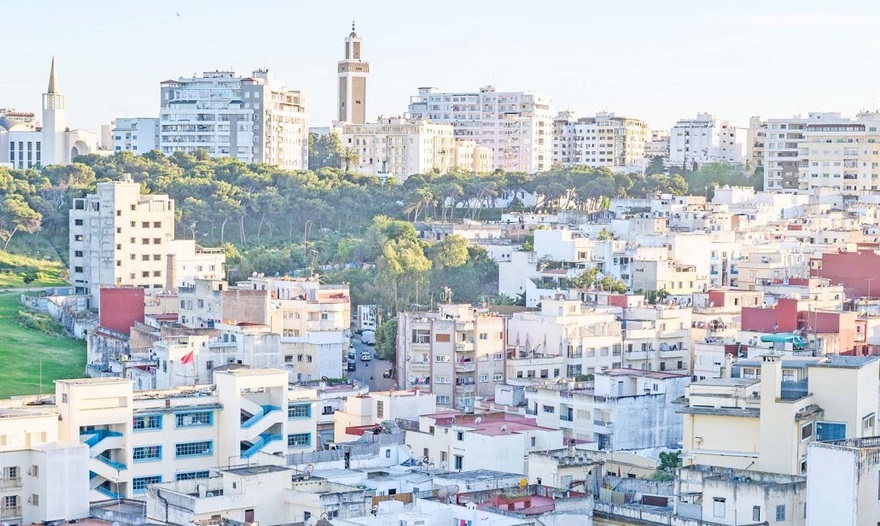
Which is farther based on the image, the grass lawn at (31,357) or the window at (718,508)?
the grass lawn at (31,357)

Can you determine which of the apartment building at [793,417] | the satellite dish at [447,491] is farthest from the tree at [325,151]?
the satellite dish at [447,491]

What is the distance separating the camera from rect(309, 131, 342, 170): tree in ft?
285

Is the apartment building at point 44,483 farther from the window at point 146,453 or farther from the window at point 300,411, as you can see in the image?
the window at point 300,411

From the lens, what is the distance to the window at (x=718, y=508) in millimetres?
21703

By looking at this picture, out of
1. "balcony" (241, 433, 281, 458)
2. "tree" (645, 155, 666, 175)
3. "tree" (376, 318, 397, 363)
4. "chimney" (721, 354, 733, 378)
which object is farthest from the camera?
"tree" (645, 155, 666, 175)

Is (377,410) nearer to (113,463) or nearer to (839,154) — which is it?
(113,463)

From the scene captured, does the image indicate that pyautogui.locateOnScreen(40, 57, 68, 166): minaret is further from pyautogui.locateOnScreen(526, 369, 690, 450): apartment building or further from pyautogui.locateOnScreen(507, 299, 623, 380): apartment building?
pyautogui.locateOnScreen(526, 369, 690, 450): apartment building

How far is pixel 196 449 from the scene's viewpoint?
29484 mm

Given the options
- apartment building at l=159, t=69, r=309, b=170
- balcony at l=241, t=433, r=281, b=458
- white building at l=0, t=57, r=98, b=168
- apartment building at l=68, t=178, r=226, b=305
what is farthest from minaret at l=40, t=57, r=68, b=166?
balcony at l=241, t=433, r=281, b=458

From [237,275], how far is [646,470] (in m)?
27.7

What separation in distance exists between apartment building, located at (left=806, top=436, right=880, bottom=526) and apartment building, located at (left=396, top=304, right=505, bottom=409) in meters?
18.5

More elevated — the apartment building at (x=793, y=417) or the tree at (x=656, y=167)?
the tree at (x=656, y=167)

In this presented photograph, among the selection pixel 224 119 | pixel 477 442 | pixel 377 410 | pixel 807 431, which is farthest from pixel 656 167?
pixel 807 431

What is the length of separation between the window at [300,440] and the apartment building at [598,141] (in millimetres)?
72720
